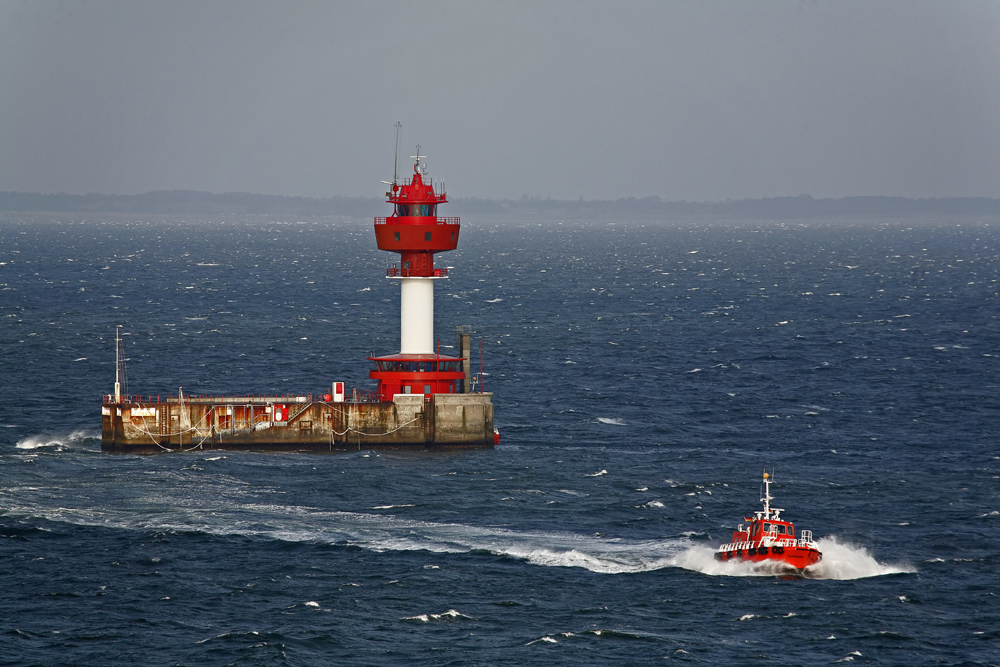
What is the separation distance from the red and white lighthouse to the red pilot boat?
2356cm

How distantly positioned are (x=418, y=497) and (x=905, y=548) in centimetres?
1969

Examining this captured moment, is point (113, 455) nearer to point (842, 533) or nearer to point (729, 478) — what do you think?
point (729, 478)

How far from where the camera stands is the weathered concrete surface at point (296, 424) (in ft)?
218

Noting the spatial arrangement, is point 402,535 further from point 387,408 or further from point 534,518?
point 387,408

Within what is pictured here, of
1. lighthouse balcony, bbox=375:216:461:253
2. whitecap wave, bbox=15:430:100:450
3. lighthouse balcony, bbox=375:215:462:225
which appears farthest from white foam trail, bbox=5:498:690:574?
lighthouse balcony, bbox=375:215:462:225

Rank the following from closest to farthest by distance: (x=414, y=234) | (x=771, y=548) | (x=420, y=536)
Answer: (x=771, y=548) → (x=420, y=536) → (x=414, y=234)

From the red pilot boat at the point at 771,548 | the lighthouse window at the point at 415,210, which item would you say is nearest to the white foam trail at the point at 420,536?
the red pilot boat at the point at 771,548

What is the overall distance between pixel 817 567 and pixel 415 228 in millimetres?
29992

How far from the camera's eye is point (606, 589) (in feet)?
154

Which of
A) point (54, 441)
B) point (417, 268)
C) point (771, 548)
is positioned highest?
point (417, 268)

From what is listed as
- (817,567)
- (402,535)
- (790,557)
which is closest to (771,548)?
(790,557)

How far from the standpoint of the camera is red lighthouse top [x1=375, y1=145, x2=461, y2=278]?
71.2 meters

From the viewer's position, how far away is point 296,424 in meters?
67.7

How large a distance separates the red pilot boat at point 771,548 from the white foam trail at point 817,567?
18cm
